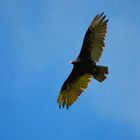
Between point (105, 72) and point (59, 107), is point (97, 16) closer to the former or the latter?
point (105, 72)

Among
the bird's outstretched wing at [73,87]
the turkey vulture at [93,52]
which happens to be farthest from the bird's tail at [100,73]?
the bird's outstretched wing at [73,87]

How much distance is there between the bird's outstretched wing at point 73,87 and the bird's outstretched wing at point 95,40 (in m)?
0.81

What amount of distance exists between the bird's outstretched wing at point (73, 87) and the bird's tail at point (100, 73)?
673 millimetres

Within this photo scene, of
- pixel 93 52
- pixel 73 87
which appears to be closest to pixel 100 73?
pixel 93 52

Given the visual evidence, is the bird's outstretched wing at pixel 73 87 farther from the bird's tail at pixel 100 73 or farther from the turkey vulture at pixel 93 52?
the bird's tail at pixel 100 73

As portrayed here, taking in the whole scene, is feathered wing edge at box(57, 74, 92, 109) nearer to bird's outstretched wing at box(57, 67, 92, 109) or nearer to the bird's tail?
bird's outstretched wing at box(57, 67, 92, 109)

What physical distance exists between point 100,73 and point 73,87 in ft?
5.31

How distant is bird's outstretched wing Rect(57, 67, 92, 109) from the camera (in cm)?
2097

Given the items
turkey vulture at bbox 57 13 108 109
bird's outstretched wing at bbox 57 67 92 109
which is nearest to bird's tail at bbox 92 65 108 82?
turkey vulture at bbox 57 13 108 109

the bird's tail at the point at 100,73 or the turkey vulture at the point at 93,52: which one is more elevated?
the turkey vulture at the point at 93,52

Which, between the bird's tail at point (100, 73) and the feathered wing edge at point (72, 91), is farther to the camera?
the feathered wing edge at point (72, 91)

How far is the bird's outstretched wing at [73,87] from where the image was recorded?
20969mm

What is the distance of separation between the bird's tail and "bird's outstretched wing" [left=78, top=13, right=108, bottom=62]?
37 cm

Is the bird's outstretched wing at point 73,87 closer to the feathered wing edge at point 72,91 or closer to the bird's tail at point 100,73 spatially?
the feathered wing edge at point 72,91
